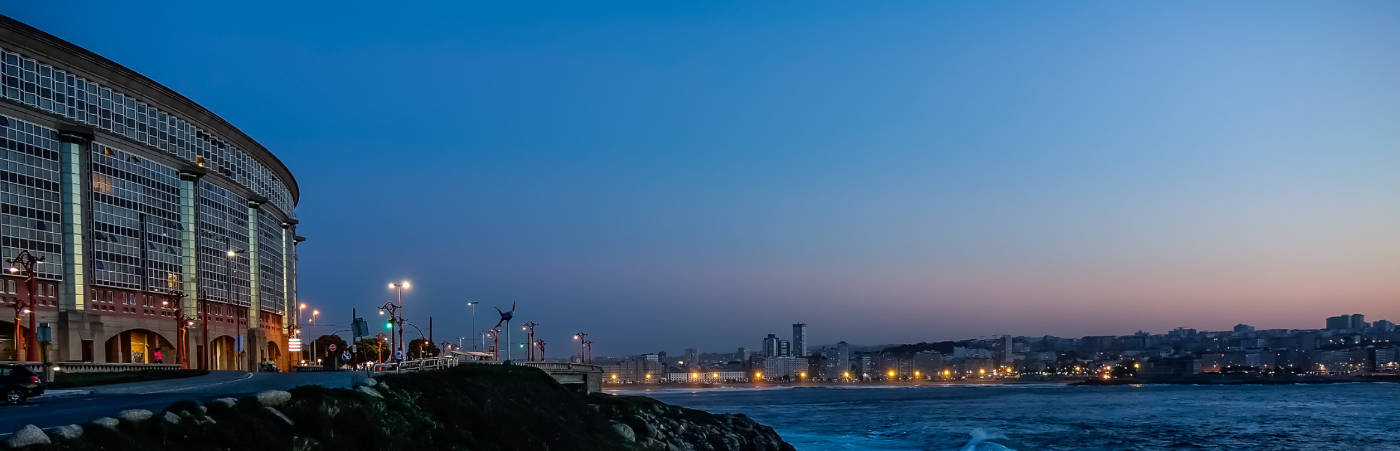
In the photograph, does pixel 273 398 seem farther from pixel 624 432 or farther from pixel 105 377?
pixel 105 377

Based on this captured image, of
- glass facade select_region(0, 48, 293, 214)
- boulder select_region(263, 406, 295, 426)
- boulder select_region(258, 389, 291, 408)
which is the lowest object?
boulder select_region(263, 406, 295, 426)

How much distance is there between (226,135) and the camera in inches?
4122

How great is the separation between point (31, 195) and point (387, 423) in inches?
2403

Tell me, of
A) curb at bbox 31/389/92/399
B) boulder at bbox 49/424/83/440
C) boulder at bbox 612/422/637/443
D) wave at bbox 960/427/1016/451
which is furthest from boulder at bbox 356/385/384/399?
wave at bbox 960/427/1016/451

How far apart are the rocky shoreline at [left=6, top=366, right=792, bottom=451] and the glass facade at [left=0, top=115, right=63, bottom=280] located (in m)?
39.9

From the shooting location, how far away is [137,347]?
8894cm

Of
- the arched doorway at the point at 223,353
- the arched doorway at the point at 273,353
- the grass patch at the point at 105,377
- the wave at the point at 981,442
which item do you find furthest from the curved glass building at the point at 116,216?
the wave at the point at 981,442

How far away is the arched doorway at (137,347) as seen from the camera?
85.6 m

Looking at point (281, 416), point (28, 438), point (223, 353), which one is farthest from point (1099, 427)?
point (28, 438)

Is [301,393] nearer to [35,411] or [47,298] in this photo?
[35,411]

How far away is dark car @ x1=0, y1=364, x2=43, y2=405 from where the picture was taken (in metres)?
32.1

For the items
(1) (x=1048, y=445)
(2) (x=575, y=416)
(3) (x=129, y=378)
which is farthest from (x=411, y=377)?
(1) (x=1048, y=445)

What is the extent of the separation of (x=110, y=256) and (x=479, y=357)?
29.6m

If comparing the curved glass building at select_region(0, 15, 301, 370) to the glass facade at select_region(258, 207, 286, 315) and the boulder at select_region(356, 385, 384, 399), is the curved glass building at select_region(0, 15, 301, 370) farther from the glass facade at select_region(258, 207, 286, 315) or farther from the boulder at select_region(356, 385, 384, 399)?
the boulder at select_region(356, 385, 384, 399)
